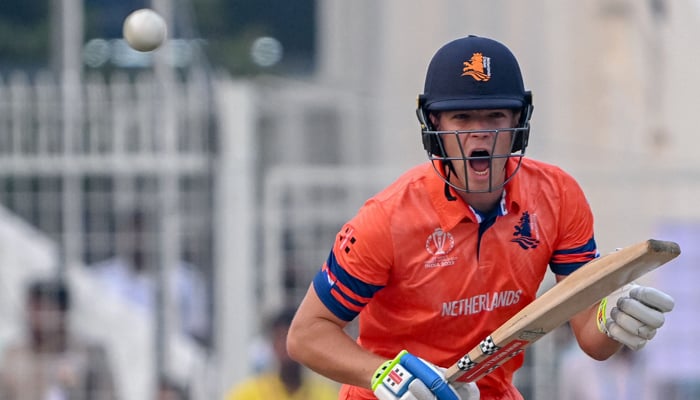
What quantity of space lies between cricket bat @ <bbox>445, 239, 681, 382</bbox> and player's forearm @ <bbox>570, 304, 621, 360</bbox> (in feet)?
0.74

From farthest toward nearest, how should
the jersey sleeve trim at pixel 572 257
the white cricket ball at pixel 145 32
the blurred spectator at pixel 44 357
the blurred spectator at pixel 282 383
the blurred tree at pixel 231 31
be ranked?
the blurred tree at pixel 231 31 < the blurred spectator at pixel 44 357 < the blurred spectator at pixel 282 383 < the white cricket ball at pixel 145 32 < the jersey sleeve trim at pixel 572 257

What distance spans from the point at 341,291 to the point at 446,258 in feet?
1.09

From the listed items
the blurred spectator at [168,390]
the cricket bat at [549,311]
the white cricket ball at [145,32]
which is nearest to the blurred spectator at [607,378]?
the blurred spectator at [168,390]

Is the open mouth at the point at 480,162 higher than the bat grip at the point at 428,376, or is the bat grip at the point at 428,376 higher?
the open mouth at the point at 480,162

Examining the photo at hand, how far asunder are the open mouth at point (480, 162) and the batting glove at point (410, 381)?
576 millimetres

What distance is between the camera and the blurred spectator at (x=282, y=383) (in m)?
7.58

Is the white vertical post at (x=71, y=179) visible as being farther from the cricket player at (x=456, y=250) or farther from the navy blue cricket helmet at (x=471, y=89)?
the navy blue cricket helmet at (x=471, y=89)

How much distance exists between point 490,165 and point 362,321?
70 centimetres

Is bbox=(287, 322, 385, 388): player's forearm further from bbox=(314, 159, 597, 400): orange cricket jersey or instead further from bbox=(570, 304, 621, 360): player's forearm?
bbox=(570, 304, 621, 360): player's forearm

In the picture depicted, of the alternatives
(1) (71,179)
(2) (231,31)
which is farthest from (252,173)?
(2) (231,31)

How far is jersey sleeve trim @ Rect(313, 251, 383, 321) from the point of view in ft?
13.6

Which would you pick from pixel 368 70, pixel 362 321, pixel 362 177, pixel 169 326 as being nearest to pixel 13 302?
pixel 169 326

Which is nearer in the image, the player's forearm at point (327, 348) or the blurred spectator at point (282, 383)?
the player's forearm at point (327, 348)

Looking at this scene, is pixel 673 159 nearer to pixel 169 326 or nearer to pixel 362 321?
pixel 169 326
